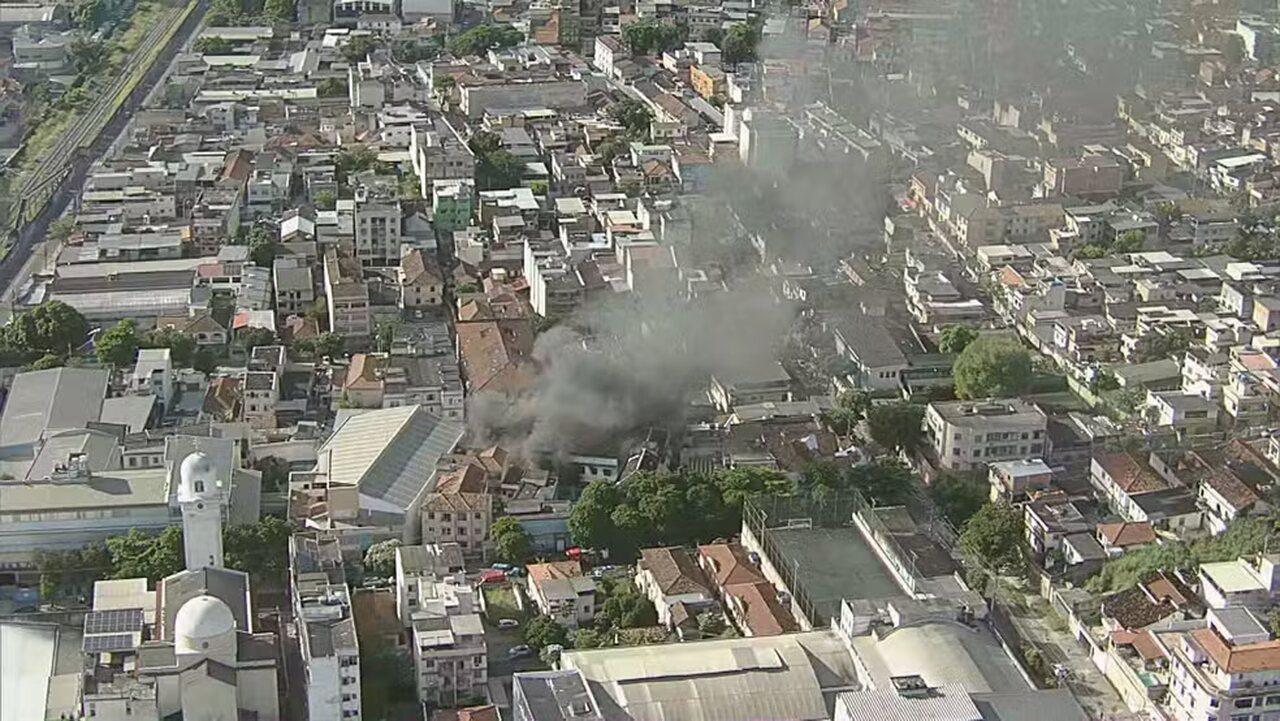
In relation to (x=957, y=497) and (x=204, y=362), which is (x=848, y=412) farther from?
(x=204, y=362)

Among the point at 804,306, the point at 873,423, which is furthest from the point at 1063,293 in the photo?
the point at 873,423

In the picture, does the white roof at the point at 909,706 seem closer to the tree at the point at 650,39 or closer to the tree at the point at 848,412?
the tree at the point at 848,412

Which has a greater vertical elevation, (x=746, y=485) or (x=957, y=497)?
(x=746, y=485)

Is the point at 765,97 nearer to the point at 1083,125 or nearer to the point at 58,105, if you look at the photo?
the point at 1083,125

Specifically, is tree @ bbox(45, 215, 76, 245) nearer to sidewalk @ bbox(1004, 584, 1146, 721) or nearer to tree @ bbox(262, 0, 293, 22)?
tree @ bbox(262, 0, 293, 22)

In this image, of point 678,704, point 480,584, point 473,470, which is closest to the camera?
point 678,704

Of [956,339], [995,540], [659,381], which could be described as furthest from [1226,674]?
[956,339]

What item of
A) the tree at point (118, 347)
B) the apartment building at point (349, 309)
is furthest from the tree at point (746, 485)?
the tree at point (118, 347)
